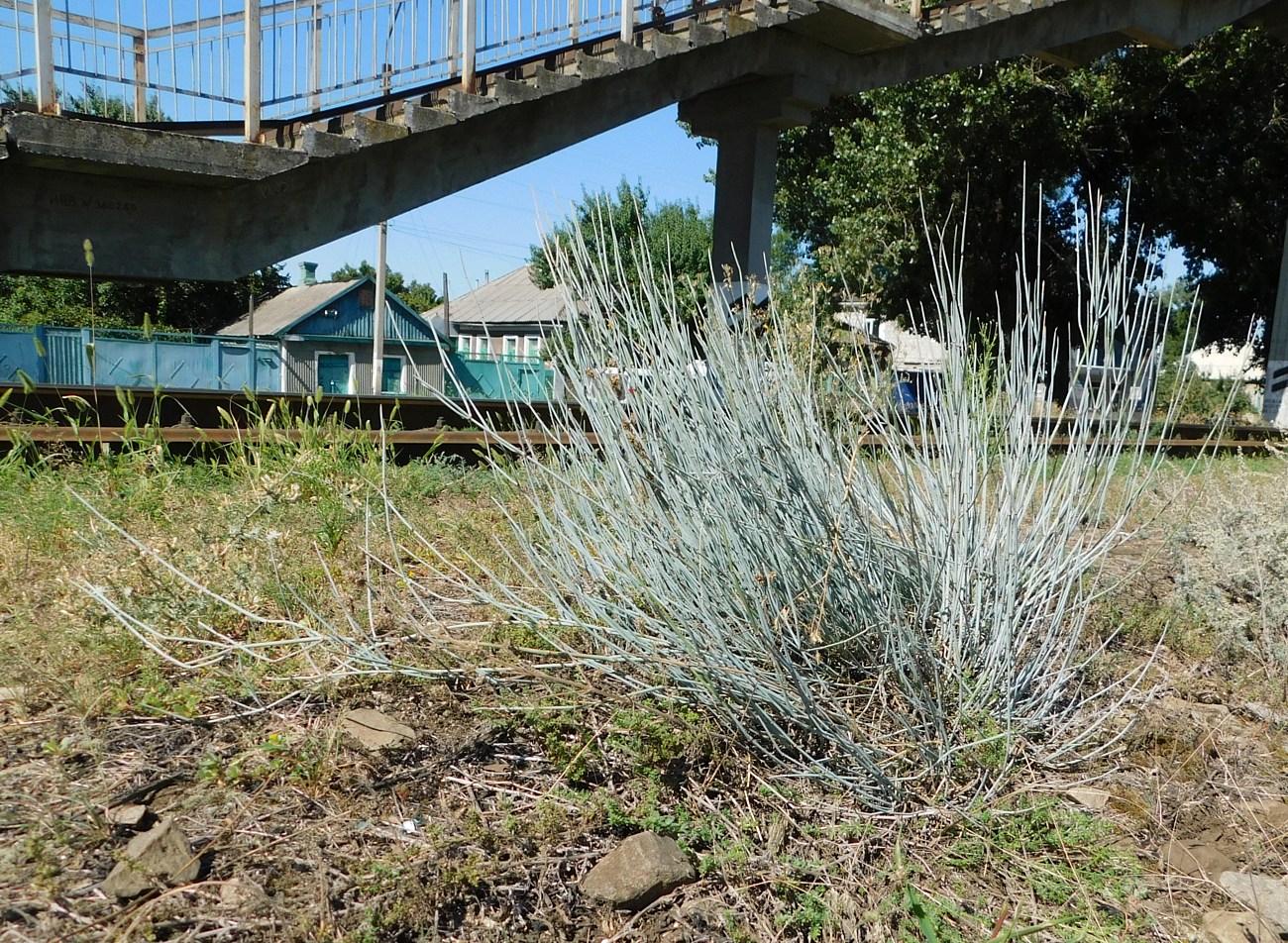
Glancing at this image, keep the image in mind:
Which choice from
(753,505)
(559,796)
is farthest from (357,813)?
(753,505)

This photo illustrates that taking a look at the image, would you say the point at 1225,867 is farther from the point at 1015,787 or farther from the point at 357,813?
the point at 357,813

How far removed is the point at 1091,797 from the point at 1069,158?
19727mm

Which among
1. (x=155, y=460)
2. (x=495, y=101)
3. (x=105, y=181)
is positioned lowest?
(x=155, y=460)

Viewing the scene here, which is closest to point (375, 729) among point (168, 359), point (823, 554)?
point (823, 554)

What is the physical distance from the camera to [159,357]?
25203 mm

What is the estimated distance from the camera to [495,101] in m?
9.16

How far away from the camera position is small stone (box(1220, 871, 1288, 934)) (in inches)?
92.0

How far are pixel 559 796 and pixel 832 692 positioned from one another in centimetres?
85

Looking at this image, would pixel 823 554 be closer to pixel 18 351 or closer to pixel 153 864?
pixel 153 864

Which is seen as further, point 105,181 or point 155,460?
point 105,181

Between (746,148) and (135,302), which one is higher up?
(746,148)

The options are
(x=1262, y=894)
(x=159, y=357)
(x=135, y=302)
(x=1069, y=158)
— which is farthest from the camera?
(x=135, y=302)

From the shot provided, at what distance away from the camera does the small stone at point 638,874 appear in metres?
2.24

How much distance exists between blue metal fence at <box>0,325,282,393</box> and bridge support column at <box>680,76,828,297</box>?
13822 millimetres
